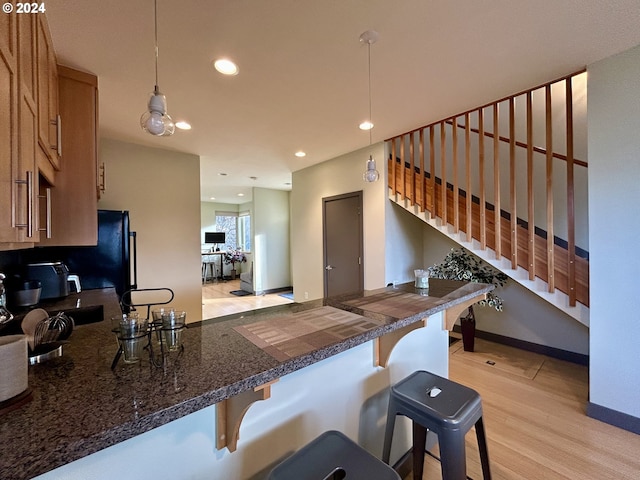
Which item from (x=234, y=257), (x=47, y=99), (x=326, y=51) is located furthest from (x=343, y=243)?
(x=234, y=257)

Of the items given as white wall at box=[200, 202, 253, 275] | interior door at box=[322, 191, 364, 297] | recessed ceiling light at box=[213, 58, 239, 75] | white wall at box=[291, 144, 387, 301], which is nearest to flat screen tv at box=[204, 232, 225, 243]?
white wall at box=[200, 202, 253, 275]

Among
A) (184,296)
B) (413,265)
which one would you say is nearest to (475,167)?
(413,265)

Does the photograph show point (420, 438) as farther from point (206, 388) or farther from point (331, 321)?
point (206, 388)

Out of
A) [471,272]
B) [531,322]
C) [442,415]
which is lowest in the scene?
[531,322]

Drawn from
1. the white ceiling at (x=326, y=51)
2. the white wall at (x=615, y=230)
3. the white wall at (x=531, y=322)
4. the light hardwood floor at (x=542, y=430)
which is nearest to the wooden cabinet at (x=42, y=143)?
the white ceiling at (x=326, y=51)

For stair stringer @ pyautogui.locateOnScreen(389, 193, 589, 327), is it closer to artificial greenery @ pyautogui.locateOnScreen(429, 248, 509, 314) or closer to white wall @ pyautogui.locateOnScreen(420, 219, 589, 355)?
artificial greenery @ pyautogui.locateOnScreen(429, 248, 509, 314)

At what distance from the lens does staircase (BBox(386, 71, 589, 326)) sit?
239 cm

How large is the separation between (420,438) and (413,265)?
9.96 feet

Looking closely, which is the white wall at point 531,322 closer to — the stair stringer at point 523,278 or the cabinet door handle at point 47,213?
the stair stringer at point 523,278

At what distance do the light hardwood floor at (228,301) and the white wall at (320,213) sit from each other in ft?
3.43

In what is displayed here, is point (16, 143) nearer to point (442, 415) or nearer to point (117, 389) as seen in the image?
point (117, 389)

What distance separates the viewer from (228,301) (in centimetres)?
630

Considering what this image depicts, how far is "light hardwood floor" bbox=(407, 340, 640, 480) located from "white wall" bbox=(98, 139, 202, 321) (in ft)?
11.9

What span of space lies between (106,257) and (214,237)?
6656 mm
